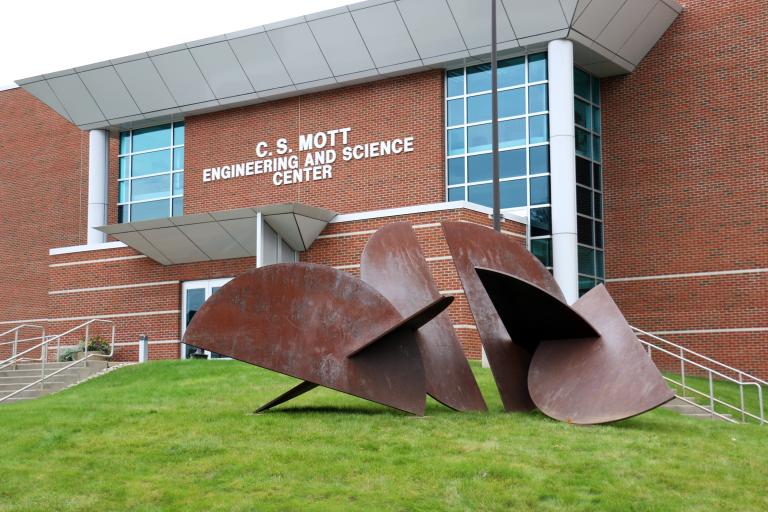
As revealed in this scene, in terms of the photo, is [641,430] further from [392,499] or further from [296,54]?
[296,54]

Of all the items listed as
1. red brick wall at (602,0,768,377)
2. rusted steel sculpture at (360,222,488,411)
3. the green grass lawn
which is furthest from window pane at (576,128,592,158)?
the green grass lawn

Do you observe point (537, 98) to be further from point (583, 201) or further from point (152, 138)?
point (152, 138)

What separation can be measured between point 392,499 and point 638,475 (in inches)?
102

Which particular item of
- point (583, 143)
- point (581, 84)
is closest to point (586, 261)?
point (583, 143)

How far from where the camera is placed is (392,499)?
9.78m

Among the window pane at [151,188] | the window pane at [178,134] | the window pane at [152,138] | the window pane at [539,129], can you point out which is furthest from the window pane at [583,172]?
the window pane at [152,138]

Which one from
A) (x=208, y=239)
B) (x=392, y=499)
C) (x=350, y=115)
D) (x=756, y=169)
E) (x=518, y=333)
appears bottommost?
(x=392, y=499)

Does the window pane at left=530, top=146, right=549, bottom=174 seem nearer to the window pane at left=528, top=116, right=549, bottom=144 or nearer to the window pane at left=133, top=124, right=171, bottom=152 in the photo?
the window pane at left=528, top=116, right=549, bottom=144

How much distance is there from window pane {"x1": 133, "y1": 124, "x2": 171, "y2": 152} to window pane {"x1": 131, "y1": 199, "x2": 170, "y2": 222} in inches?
69.2

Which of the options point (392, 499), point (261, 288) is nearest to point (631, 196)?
point (261, 288)

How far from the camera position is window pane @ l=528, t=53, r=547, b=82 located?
26312 millimetres

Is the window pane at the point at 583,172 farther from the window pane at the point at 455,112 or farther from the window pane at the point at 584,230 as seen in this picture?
the window pane at the point at 455,112

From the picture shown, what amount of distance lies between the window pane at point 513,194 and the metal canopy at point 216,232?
172 inches

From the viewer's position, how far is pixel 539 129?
86.0 feet
